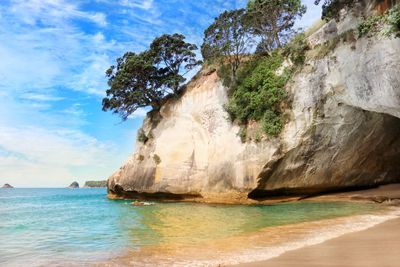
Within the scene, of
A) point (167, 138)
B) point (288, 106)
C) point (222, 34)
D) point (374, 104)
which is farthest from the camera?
point (167, 138)

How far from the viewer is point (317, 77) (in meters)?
19.4

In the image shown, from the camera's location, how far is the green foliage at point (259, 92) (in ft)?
70.1

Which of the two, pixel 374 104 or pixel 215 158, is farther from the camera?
pixel 215 158

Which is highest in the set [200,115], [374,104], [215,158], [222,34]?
[222,34]

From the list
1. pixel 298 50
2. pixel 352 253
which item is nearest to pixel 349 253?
pixel 352 253

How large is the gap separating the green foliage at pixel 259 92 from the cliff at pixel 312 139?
0.73 m

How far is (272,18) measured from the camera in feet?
85.9

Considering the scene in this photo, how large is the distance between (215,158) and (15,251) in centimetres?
1558

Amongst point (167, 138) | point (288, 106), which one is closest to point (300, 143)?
point (288, 106)

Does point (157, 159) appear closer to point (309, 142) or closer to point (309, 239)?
point (309, 142)

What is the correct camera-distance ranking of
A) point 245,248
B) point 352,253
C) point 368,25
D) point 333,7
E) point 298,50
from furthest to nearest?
1. point 298,50
2. point 333,7
3. point 368,25
4. point 245,248
5. point 352,253

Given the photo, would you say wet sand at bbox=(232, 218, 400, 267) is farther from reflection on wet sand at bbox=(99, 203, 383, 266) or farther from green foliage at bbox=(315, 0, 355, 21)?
green foliage at bbox=(315, 0, 355, 21)

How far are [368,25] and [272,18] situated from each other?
11.7m

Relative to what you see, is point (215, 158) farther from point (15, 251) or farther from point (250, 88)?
point (15, 251)
